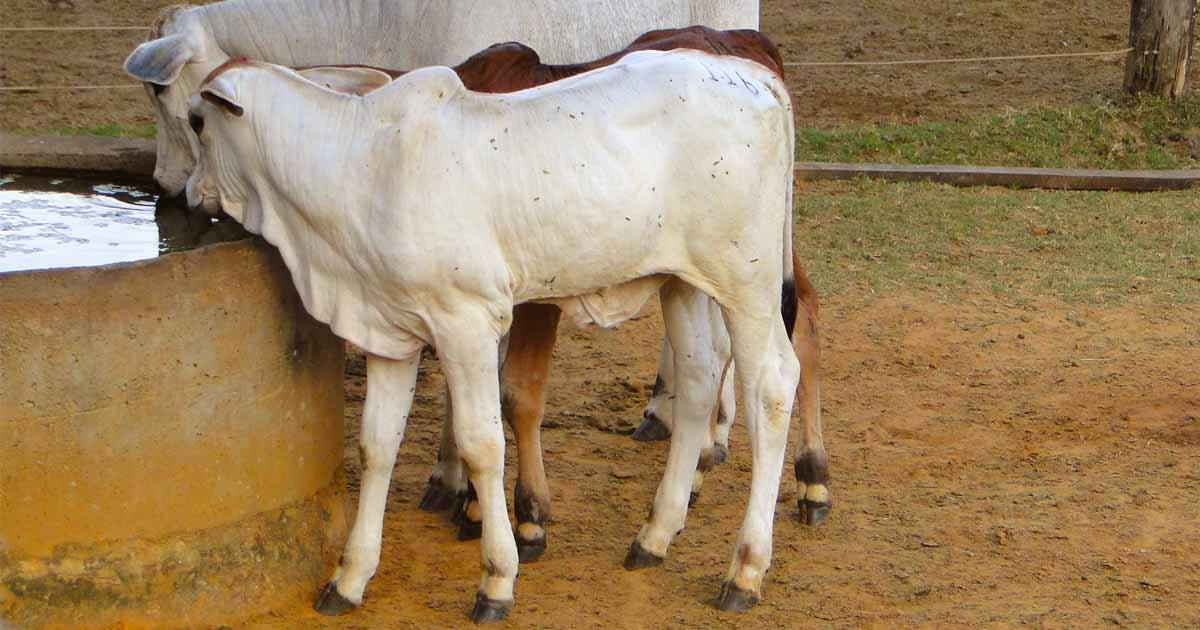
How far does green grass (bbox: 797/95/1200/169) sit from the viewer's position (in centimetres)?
989

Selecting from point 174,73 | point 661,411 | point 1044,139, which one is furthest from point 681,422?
point 1044,139

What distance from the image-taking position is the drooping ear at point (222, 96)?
3.98 metres

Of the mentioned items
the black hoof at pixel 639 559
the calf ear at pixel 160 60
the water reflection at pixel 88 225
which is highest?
the calf ear at pixel 160 60

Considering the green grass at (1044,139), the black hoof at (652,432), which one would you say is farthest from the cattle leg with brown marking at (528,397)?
the green grass at (1044,139)

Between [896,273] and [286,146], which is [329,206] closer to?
[286,146]

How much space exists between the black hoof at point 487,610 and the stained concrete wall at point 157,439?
1.64 ft

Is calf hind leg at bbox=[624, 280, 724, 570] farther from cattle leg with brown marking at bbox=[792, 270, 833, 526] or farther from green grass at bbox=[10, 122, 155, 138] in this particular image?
green grass at bbox=[10, 122, 155, 138]

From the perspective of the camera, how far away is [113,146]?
584 cm

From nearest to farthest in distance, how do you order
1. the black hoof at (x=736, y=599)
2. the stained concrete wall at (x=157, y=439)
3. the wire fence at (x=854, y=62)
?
1. the stained concrete wall at (x=157, y=439)
2. the black hoof at (x=736, y=599)
3. the wire fence at (x=854, y=62)

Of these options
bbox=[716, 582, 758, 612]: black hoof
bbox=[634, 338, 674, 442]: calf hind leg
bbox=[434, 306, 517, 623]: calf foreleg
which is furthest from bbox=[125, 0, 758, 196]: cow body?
bbox=[716, 582, 758, 612]: black hoof

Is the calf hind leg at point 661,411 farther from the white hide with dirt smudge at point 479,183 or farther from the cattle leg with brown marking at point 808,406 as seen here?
the white hide with dirt smudge at point 479,183

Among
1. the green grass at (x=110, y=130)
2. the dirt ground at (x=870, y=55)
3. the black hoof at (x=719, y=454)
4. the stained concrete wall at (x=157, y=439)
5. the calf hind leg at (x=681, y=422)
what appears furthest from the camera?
the dirt ground at (x=870, y=55)

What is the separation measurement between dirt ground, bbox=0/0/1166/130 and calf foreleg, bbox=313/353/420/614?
6.50 metres

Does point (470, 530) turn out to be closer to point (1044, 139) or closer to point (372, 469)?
point (372, 469)
